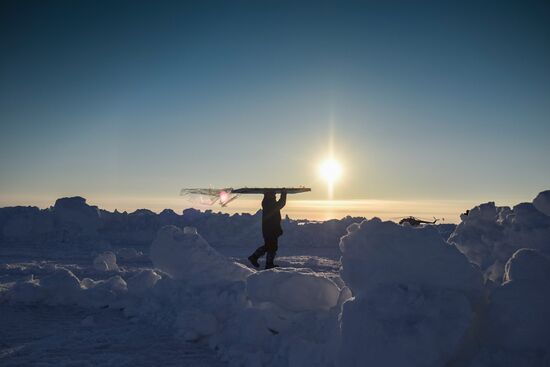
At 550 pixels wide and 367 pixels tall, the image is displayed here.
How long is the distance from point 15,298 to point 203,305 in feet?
10.1

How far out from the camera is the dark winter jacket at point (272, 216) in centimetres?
930

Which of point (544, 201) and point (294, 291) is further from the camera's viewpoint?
point (544, 201)

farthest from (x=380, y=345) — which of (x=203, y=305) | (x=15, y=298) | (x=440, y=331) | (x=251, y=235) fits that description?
(x=251, y=235)

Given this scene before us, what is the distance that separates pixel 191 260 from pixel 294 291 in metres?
2.40

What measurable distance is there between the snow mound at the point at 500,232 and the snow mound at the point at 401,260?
178 centimetres

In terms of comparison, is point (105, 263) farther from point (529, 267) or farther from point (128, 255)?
point (529, 267)

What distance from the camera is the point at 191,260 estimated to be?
6250 mm

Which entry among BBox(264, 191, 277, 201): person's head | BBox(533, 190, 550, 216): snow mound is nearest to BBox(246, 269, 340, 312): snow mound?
BBox(533, 190, 550, 216): snow mound

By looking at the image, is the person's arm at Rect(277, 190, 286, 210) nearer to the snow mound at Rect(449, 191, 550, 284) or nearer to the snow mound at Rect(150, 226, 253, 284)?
the snow mound at Rect(150, 226, 253, 284)

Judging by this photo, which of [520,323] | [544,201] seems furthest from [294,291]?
[544,201]

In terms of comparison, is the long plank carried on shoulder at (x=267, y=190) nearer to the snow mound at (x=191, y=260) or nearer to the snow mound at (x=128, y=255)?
the snow mound at (x=191, y=260)

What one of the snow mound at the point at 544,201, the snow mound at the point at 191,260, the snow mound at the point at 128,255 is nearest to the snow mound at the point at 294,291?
the snow mound at the point at 191,260

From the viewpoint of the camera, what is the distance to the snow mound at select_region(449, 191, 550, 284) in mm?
5105

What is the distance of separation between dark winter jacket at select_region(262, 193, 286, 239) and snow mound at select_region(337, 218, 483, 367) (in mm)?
5432
